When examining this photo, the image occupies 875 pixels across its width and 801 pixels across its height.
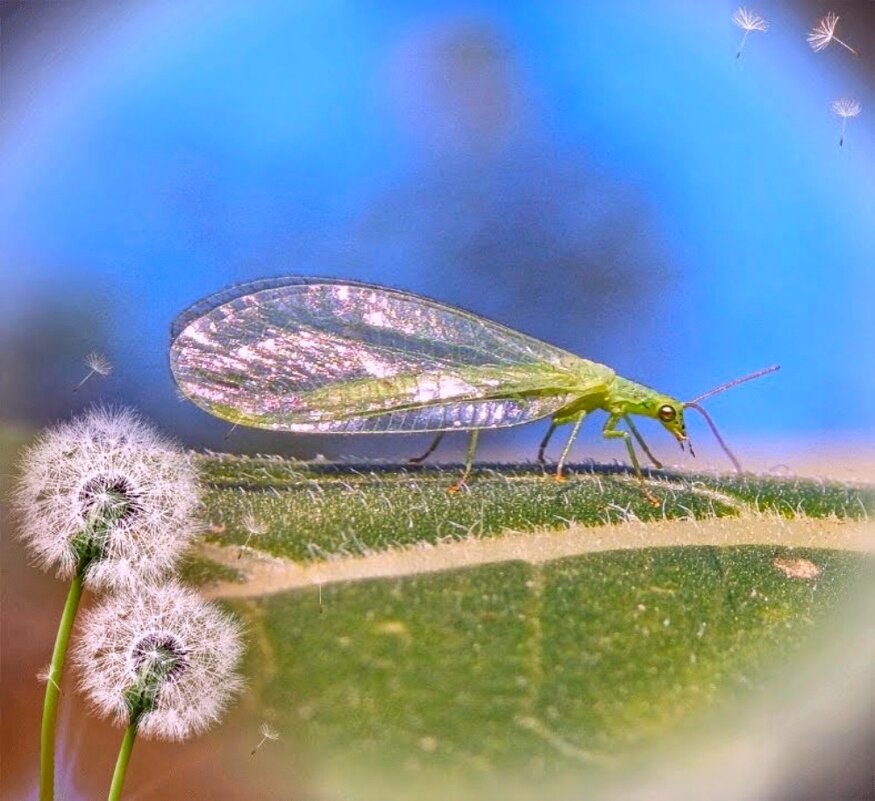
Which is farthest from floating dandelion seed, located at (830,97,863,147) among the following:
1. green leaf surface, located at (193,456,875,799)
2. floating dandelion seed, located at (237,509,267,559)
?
floating dandelion seed, located at (237,509,267,559)

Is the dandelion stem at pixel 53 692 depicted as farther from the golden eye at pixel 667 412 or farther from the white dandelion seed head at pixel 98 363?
the golden eye at pixel 667 412

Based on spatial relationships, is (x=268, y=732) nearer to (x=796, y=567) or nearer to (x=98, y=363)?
(x=98, y=363)

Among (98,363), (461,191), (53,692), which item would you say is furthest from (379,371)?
(53,692)

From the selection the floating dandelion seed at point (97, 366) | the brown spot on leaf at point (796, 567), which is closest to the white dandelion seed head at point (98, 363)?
the floating dandelion seed at point (97, 366)

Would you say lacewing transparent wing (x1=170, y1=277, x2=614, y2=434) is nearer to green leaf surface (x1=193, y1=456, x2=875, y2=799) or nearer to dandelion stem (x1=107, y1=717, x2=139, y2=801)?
green leaf surface (x1=193, y1=456, x2=875, y2=799)

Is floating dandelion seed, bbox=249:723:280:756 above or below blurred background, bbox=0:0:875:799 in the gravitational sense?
below

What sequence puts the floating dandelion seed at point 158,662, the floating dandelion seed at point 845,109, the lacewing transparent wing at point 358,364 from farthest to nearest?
1. the floating dandelion seed at point 845,109
2. the lacewing transparent wing at point 358,364
3. the floating dandelion seed at point 158,662
